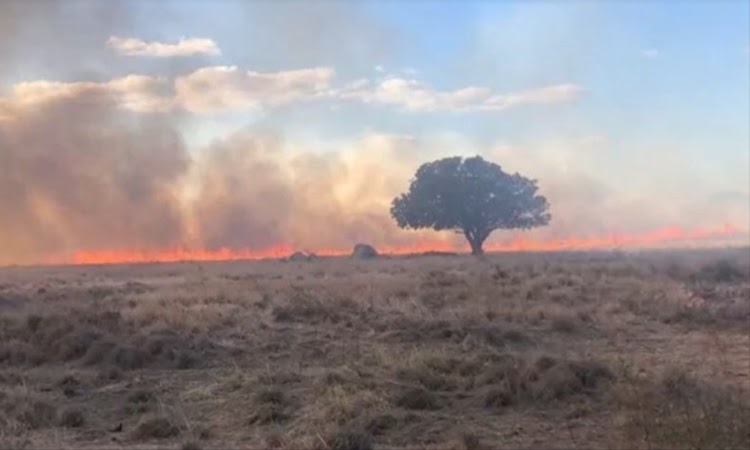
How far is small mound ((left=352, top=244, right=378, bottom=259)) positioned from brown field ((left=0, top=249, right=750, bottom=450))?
53.1 meters

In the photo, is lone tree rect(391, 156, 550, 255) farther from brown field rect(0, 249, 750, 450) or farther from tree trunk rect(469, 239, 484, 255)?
brown field rect(0, 249, 750, 450)

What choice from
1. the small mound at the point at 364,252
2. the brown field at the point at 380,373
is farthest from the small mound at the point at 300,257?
the brown field at the point at 380,373

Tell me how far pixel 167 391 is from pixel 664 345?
9958mm

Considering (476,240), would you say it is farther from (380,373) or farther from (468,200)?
(380,373)

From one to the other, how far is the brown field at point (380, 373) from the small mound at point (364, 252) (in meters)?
53.1

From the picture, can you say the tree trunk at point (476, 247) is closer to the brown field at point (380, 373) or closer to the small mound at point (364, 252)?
the small mound at point (364, 252)

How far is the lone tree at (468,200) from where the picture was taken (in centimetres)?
7019

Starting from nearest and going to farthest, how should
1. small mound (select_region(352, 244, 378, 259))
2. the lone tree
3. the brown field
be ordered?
the brown field
the lone tree
small mound (select_region(352, 244, 378, 259))

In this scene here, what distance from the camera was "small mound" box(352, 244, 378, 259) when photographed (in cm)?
7988

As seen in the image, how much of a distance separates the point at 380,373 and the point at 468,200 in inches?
2242

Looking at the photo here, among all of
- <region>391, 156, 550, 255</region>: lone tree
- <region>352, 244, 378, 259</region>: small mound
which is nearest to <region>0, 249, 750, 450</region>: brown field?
<region>391, 156, 550, 255</region>: lone tree

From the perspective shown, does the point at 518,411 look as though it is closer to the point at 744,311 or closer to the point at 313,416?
the point at 313,416

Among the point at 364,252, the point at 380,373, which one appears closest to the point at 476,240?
the point at 364,252

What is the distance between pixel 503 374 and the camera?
13.3m
